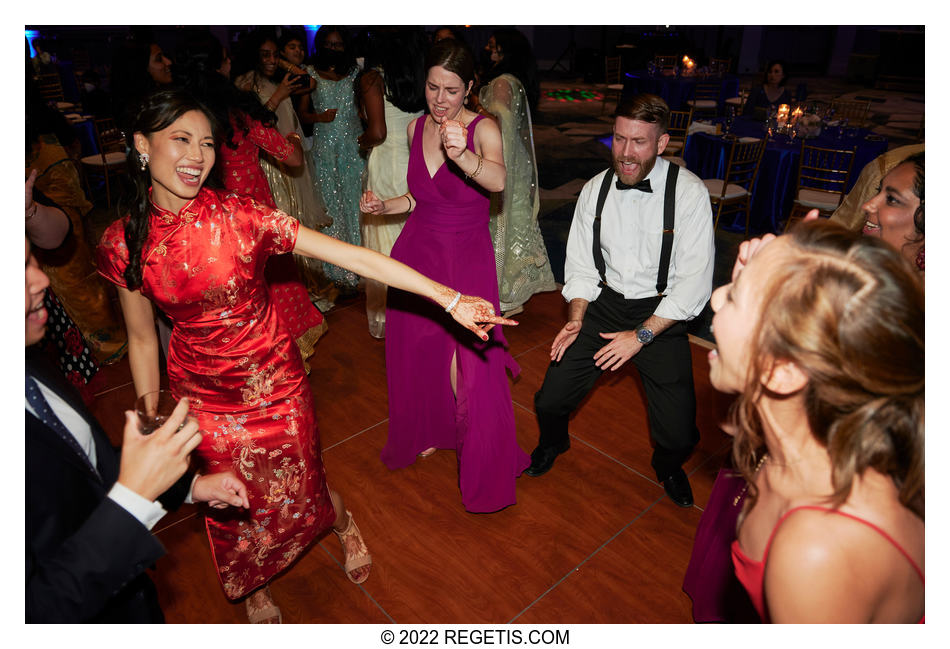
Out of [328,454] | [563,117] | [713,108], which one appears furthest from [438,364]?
[563,117]

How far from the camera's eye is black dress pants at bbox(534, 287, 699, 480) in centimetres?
251

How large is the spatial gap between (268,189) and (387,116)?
0.88m

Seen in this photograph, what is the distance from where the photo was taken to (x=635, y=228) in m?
2.44

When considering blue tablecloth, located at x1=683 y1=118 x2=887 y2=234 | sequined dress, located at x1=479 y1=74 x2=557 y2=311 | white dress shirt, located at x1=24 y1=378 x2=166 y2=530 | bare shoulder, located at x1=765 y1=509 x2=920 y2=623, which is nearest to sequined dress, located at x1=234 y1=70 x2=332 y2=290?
sequined dress, located at x1=479 y1=74 x2=557 y2=311

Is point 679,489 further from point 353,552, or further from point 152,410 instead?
point 152,410

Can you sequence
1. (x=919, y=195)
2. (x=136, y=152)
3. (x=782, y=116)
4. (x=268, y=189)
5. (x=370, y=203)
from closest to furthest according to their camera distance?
(x=136, y=152) → (x=919, y=195) → (x=370, y=203) → (x=268, y=189) → (x=782, y=116)

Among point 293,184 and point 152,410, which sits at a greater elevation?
point 152,410

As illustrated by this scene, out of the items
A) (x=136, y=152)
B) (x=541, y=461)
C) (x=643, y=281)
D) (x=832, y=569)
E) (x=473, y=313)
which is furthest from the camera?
(x=541, y=461)

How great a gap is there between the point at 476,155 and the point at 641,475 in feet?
5.39

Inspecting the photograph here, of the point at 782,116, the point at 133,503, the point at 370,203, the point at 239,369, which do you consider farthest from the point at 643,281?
the point at 782,116

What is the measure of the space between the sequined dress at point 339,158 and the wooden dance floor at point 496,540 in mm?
1644

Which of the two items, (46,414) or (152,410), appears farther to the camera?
(152,410)

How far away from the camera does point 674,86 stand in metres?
10.0

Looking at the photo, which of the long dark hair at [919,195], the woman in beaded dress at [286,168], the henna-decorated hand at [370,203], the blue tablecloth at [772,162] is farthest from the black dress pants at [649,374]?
the blue tablecloth at [772,162]
